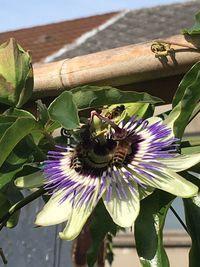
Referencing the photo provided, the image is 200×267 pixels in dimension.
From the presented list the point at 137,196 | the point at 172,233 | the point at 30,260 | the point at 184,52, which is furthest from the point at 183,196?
the point at 172,233

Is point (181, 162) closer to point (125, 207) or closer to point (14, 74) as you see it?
point (125, 207)

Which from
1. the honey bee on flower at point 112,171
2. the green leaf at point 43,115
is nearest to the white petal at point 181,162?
the honey bee on flower at point 112,171

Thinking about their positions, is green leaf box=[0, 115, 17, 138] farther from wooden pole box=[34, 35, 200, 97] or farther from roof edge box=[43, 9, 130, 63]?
roof edge box=[43, 9, 130, 63]

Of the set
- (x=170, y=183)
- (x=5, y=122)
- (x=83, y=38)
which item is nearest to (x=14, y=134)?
(x=5, y=122)

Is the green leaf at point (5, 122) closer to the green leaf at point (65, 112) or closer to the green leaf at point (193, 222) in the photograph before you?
the green leaf at point (65, 112)

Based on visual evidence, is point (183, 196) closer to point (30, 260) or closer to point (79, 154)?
point (79, 154)

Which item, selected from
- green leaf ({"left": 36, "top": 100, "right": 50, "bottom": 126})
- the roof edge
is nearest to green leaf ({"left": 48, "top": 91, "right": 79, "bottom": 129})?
green leaf ({"left": 36, "top": 100, "right": 50, "bottom": 126})
